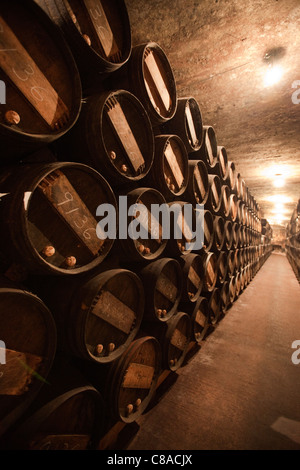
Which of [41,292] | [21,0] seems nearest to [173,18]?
[21,0]

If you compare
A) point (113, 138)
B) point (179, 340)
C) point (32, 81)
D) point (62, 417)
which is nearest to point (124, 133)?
point (113, 138)

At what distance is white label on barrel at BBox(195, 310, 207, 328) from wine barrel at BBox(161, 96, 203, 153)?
8.05ft

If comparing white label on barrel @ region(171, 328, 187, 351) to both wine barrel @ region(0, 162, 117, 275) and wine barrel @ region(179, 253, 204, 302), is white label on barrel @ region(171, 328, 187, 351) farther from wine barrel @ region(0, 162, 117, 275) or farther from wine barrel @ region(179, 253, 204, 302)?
wine barrel @ region(0, 162, 117, 275)

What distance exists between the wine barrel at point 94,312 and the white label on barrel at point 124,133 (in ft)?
3.10

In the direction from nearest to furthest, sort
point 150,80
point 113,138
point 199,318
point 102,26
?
point 102,26 < point 113,138 < point 150,80 < point 199,318

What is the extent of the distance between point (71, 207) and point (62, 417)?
4.24 feet

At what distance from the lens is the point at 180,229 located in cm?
257

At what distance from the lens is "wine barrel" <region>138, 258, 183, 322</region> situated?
83.7 inches

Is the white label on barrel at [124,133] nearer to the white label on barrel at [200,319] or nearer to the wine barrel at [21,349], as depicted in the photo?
the wine barrel at [21,349]

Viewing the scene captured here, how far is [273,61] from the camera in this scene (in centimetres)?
284

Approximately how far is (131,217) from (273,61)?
2.97 metres

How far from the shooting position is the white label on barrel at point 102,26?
54.4 inches

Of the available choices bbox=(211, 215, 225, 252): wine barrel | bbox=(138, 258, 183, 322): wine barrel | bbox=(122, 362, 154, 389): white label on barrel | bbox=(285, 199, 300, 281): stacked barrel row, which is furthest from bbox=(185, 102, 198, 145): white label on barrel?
bbox=(285, 199, 300, 281): stacked barrel row

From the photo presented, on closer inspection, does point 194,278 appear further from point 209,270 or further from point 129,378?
point 129,378
